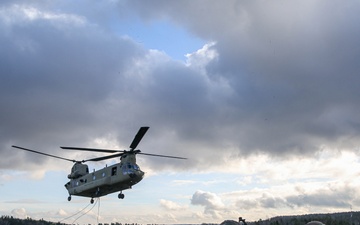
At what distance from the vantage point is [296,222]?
530 ft

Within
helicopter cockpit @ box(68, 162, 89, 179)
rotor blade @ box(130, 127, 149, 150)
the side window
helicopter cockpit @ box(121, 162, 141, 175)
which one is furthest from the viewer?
helicopter cockpit @ box(68, 162, 89, 179)

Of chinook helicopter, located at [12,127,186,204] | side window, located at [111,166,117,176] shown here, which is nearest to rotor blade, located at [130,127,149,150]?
chinook helicopter, located at [12,127,186,204]

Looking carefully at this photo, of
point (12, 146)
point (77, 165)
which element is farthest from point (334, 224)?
point (12, 146)

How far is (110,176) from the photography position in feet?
168

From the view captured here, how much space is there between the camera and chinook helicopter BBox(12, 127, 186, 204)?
49406mm

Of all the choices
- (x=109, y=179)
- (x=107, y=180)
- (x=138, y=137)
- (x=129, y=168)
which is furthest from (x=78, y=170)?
(x=138, y=137)

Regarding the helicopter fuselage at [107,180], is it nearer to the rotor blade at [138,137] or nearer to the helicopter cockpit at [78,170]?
the helicopter cockpit at [78,170]

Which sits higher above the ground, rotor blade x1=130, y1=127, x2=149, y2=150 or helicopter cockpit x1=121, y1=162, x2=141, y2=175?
rotor blade x1=130, y1=127, x2=149, y2=150

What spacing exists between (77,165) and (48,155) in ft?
15.0

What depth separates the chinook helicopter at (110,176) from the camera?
4941cm

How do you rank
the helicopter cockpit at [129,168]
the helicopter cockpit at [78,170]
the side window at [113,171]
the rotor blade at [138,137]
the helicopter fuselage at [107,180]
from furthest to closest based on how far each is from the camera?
1. the helicopter cockpit at [78,170]
2. the side window at [113,171]
3. the helicopter fuselage at [107,180]
4. the helicopter cockpit at [129,168]
5. the rotor blade at [138,137]

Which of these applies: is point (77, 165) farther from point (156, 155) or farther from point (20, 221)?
point (20, 221)

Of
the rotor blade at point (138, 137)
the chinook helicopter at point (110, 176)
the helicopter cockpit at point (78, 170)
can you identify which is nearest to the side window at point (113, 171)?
the chinook helicopter at point (110, 176)

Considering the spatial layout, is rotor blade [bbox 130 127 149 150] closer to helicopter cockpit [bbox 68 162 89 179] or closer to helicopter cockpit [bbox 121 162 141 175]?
helicopter cockpit [bbox 121 162 141 175]
